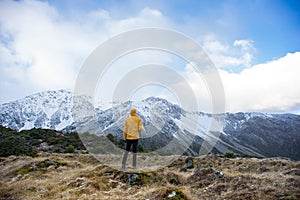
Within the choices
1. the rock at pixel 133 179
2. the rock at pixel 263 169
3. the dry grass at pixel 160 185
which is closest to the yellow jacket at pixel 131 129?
the dry grass at pixel 160 185

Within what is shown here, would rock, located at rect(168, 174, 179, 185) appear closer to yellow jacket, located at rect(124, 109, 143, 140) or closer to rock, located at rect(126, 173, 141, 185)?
rock, located at rect(126, 173, 141, 185)

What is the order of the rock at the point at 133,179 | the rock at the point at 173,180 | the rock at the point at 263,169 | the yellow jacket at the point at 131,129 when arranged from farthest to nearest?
1. the yellow jacket at the point at 131,129
2. the rock at the point at 263,169
3. the rock at the point at 173,180
4. the rock at the point at 133,179

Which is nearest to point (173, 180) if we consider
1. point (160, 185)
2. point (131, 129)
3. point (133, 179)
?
point (160, 185)

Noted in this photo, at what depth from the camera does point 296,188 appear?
8.59 metres

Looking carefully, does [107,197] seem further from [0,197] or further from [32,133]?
[32,133]

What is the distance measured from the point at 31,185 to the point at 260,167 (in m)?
12.5

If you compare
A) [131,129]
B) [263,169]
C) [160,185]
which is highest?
[131,129]

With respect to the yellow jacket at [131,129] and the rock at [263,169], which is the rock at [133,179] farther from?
the rock at [263,169]

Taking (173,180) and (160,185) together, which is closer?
(160,185)

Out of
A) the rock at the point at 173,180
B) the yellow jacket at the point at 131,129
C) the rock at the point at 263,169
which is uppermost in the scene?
the yellow jacket at the point at 131,129

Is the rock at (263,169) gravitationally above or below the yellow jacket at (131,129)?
below

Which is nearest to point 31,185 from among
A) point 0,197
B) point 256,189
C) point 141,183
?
point 0,197

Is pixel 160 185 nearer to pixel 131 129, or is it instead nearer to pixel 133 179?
pixel 133 179

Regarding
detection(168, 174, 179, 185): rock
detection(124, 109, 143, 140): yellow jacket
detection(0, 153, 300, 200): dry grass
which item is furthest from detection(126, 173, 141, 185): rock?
detection(124, 109, 143, 140): yellow jacket
